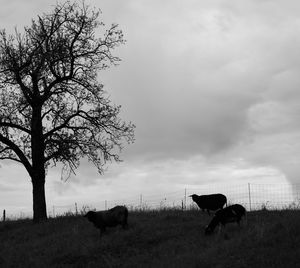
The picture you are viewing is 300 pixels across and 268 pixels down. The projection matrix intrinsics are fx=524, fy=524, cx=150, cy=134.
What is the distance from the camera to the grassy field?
17.2m

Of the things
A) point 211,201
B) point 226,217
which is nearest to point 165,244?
point 226,217

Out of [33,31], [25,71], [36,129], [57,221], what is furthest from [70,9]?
[57,221]

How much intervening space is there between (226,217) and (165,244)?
2866 mm

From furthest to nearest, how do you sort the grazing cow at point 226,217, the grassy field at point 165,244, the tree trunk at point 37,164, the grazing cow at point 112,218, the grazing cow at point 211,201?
the tree trunk at point 37,164 → the grazing cow at point 211,201 → the grazing cow at point 112,218 → the grazing cow at point 226,217 → the grassy field at point 165,244

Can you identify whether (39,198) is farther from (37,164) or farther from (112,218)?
(112,218)

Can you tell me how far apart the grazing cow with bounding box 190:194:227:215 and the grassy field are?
492mm

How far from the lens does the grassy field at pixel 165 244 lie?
17.2 m

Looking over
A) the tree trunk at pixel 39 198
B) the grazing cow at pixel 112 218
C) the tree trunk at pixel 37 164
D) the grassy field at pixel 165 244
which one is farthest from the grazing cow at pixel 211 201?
the tree trunk at pixel 37 164

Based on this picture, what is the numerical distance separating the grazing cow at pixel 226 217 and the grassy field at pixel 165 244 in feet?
1.23

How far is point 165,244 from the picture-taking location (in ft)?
66.6

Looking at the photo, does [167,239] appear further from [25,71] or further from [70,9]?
[70,9]

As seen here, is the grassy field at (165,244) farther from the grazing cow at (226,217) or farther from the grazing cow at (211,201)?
the grazing cow at (211,201)

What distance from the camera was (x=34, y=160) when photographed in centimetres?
3241

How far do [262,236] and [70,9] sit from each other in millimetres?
21314
